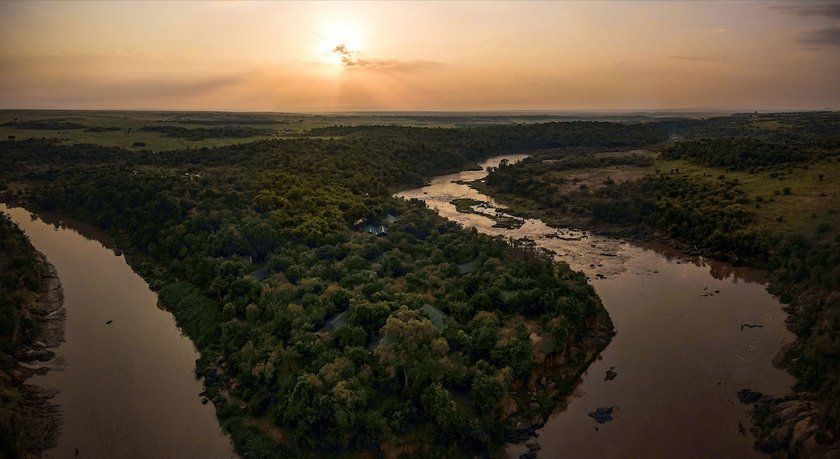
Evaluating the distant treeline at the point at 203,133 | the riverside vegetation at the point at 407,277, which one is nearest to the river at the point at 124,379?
the riverside vegetation at the point at 407,277

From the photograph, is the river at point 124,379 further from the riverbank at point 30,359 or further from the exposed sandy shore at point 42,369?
the riverbank at point 30,359

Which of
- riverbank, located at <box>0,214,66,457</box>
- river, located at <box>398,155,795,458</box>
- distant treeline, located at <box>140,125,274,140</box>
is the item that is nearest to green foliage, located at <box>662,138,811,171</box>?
river, located at <box>398,155,795,458</box>

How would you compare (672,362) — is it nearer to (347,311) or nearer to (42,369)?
(347,311)

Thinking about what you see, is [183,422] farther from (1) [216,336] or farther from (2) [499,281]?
(2) [499,281]

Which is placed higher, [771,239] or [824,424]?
[771,239]

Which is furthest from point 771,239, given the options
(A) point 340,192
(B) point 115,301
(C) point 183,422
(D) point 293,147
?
(D) point 293,147

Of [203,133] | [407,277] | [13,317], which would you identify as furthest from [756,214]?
[203,133]
